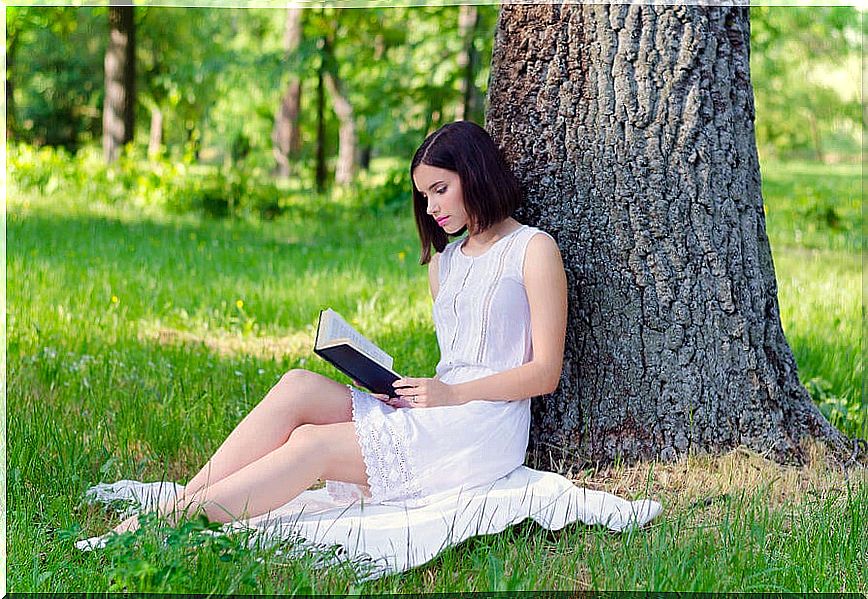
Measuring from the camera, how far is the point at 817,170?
20.4 metres

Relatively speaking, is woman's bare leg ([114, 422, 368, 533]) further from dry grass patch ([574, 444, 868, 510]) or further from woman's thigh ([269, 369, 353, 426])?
dry grass patch ([574, 444, 868, 510])

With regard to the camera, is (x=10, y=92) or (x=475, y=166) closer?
(x=475, y=166)

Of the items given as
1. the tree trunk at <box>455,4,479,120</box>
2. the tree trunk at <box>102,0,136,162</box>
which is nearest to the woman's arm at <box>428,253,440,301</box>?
the tree trunk at <box>455,4,479,120</box>

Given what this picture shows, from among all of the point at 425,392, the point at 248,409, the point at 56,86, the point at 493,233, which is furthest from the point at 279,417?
the point at 56,86

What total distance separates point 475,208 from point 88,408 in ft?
6.51

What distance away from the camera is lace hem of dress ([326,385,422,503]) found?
319cm

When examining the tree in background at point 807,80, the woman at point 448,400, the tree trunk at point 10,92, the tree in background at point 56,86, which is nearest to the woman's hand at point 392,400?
the woman at point 448,400

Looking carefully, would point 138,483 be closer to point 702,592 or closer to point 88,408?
point 88,408

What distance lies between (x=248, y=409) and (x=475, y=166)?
1685 millimetres

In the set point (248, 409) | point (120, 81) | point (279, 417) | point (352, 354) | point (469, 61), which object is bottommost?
point (248, 409)

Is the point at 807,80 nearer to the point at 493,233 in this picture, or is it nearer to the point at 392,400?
the point at 493,233

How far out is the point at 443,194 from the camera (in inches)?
133

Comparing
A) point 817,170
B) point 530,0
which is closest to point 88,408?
point 530,0

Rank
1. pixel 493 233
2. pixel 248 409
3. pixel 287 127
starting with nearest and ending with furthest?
pixel 493 233
pixel 248 409
pixel 287 127
